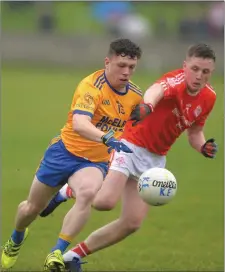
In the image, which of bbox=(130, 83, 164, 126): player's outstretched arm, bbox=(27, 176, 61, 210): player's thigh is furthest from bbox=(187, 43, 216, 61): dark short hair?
bbox=(27, 176, 61, 210): player's thigh

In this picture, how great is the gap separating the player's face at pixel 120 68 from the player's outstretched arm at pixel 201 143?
1.18 metres

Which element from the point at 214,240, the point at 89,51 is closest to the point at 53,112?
the point at 89,51

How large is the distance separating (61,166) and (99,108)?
73cm

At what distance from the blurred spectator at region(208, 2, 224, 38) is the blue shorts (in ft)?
102

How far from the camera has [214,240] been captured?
452 inches

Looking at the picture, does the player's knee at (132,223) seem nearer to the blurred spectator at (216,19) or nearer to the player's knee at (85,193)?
the player's knee at (85,193)

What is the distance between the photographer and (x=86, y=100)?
28.6 ft

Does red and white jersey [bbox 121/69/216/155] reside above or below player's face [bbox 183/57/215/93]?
below

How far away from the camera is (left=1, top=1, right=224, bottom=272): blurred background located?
1083cm

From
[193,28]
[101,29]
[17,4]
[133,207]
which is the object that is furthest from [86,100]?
[17,4]

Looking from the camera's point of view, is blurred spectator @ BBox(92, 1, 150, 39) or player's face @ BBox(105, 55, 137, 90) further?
blurred spectator @ BBox(92, 1, 150, 39)

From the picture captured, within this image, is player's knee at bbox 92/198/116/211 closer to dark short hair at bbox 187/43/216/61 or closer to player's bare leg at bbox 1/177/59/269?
player's bare leg at bbox 1/177/59/269

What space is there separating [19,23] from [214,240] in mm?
31913

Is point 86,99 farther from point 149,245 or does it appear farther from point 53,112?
point 53,112
